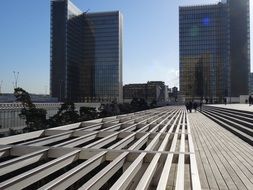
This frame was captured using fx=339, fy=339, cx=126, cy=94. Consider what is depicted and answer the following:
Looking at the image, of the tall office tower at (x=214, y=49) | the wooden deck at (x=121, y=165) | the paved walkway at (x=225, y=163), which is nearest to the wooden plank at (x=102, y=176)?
the wooden deck at (x=121, y=165)

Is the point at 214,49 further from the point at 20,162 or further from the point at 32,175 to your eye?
the point at 32,175

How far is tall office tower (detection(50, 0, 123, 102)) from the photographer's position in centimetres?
12538

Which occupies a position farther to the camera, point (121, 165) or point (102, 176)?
point (121, 165)

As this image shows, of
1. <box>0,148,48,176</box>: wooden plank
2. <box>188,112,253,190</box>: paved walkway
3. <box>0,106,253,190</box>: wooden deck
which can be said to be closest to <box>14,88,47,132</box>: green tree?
<box>188,112,253,190</box>: paved walkway

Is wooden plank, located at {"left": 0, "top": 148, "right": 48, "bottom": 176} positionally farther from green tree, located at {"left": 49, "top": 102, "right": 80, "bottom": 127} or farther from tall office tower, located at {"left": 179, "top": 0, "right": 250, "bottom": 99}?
tall office tower, located at {"left": 179, "top": 0, "right": 250, "bottom": 99}

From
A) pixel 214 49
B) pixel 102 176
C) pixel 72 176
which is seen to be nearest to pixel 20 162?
pixel 72 176

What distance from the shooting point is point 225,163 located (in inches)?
323

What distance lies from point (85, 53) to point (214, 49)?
53.7 m

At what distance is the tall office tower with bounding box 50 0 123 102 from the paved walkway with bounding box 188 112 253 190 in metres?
116

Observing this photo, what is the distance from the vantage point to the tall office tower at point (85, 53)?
125m

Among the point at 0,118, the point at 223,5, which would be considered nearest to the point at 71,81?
the point at 223,5

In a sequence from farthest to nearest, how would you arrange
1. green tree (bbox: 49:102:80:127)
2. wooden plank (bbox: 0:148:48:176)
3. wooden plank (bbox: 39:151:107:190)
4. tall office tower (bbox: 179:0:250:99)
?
tall office tower (bbox: 179:0:250:99)
green tree (bbox: 49:102:80:127)
wooden plank (bbox: 0:148:48:176)
wooden plank (bbox: 39:151:107:190)

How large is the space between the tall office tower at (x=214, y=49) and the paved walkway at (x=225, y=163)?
356 ft

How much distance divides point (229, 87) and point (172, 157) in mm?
123319
